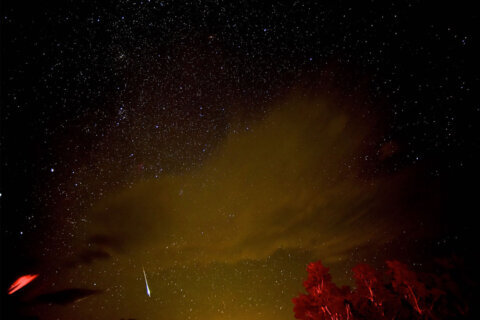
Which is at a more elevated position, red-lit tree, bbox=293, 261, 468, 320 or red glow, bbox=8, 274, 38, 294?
red glow, bbox=8, 274, 38, 294

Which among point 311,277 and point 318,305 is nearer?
point 318,305

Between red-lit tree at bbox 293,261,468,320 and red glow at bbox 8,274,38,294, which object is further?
red-lit tree at bbox 293,261,468,320

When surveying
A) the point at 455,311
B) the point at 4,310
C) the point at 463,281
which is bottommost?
the point at 455,311

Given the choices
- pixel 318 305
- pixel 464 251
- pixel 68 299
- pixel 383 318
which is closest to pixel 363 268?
pixel 383 318

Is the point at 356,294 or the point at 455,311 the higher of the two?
the point at 356,294

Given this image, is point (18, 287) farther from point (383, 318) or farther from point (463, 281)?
point (463, 281)

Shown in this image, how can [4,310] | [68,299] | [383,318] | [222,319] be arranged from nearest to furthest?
[4,310]
[68,299]
[383,318]
[222,319]

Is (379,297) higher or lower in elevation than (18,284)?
lower

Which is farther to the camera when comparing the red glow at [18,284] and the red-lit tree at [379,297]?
the red-lit tree at [379,297]

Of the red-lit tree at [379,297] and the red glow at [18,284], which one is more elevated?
the red glow at [18,284]

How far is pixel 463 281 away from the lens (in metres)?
13.2

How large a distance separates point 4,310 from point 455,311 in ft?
60.6

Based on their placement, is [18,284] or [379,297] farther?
[379,297]

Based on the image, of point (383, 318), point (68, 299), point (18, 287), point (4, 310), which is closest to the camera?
point (4, 310)
